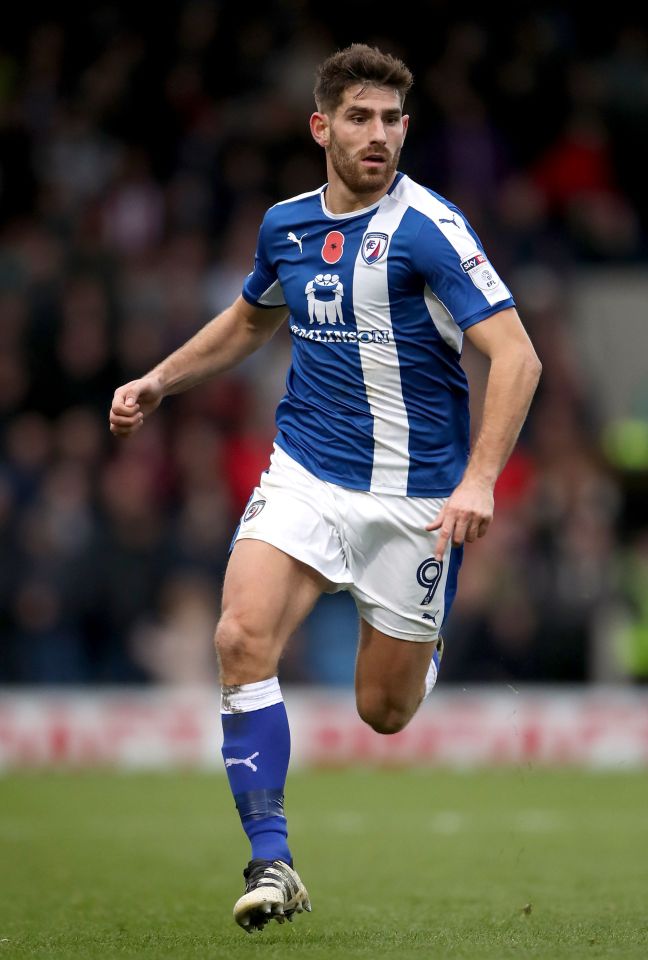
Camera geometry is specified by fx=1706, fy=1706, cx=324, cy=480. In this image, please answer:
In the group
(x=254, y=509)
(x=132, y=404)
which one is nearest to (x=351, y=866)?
(x=254, y=509)

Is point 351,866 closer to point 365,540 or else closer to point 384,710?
point 384,710

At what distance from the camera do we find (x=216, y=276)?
1436 centimetres

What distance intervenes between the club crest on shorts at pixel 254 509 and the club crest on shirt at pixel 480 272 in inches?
41.3

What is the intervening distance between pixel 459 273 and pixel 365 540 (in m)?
1.01

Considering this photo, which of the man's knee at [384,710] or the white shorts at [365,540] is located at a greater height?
the white shorts at [365,540]

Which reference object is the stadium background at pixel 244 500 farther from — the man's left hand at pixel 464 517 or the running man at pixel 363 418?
the man's left hand at pixel 464 517

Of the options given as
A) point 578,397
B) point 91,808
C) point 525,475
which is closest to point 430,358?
point 91,808

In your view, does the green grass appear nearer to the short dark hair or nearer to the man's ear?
the man's ear

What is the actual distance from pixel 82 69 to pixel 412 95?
10.1ft

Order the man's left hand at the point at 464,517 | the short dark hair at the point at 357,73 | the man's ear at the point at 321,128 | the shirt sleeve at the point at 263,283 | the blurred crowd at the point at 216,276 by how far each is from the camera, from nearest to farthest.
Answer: the man's left hand at the point at 464,517 → the short dark hair at the point at 357,73 → the man's ear at the point at 321,128 → the shirt sleeve at the point at 263,283 → the blurred crowd at the point at 216,276

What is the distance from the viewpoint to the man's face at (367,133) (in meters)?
5.73

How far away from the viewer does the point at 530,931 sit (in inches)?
217

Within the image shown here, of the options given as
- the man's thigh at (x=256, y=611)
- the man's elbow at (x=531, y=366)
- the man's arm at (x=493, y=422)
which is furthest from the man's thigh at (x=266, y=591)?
the man's elbow at (x=531, y=366)

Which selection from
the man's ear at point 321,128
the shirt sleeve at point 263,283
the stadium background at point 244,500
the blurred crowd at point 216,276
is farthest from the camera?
the blurred crowd at point 216,276
